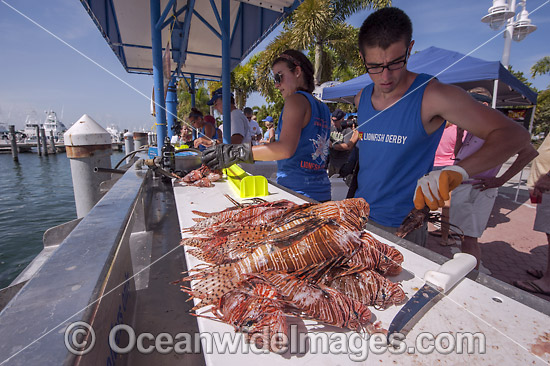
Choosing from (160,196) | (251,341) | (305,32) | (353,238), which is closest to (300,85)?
(353,238)

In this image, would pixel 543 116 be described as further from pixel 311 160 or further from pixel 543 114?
pixel 311 160

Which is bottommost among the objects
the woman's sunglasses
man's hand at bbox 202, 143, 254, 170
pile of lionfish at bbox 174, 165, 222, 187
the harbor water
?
the harbor water

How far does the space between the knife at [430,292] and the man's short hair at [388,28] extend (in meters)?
1.35

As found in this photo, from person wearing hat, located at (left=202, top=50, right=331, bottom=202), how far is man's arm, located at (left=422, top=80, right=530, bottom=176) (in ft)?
3.13

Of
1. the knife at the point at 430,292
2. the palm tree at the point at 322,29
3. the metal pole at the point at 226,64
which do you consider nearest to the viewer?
the knife at the point at 430,292

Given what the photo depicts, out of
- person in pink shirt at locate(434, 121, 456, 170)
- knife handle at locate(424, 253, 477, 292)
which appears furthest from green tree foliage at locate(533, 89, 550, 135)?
knife handle at locate(424, 253, 477, 292)

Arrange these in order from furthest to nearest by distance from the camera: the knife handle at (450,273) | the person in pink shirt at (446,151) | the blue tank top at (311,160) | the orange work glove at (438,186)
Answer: the person in pink shirt at (446,151) → the blue tank top at (311,160) → the orange work glove at (438,186) → the knife handle at (450,273)

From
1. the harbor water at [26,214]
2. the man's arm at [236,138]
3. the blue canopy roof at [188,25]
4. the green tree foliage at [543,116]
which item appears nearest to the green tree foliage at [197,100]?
the harbor water at [26,214]

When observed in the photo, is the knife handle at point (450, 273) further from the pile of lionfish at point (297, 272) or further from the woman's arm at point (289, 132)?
the woman's arm at point (289, 132)

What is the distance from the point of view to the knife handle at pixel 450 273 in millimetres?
1079

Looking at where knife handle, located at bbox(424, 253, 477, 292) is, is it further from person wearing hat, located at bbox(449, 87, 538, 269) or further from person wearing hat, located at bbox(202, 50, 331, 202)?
person wearing hat, located at bbox(449, 87, 538, 269)

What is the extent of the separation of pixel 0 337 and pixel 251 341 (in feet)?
2.03

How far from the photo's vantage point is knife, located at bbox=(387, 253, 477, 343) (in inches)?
36.7

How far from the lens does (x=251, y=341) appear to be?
2.84 ft
